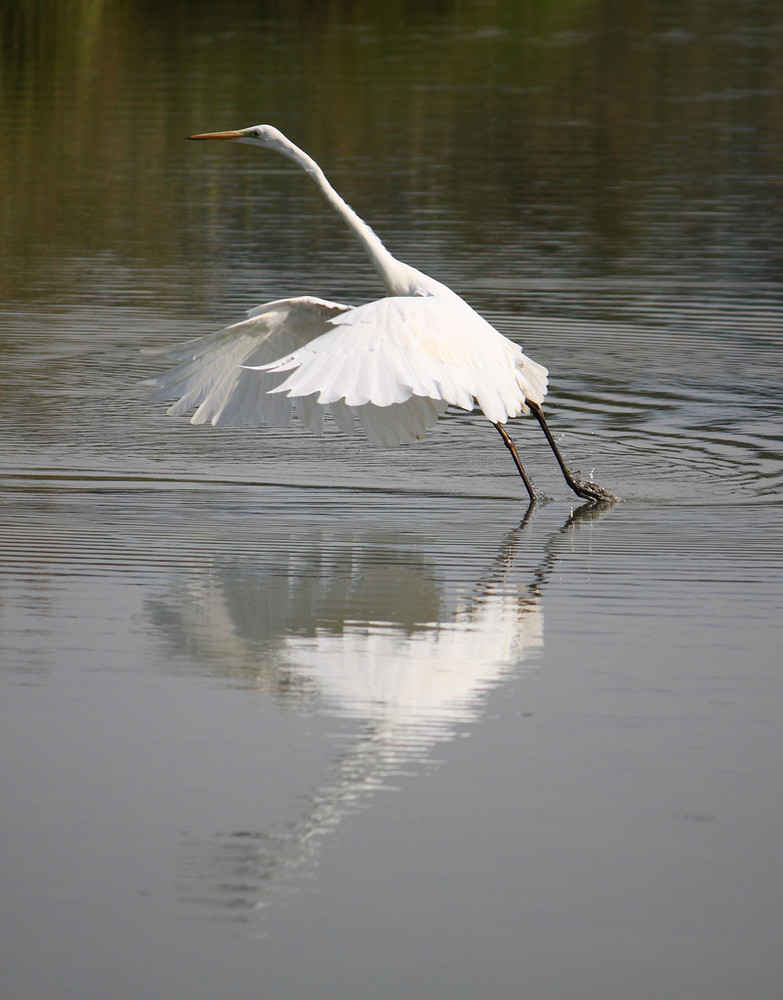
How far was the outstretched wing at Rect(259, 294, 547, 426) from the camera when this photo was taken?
7.77 meters

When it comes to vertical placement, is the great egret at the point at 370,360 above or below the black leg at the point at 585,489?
above

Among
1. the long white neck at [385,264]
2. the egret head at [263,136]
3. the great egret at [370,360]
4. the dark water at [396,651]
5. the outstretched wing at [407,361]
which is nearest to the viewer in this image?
the dark water at [396,651]

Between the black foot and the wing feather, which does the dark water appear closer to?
the black foot

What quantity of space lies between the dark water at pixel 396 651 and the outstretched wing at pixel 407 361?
798 mm

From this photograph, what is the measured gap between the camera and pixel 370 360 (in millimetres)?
7941

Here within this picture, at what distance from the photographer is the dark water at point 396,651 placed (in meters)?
4.33

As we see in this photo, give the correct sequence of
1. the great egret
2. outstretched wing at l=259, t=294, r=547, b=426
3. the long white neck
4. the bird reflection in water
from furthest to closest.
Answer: the long white neck → the great egret → outstretched wing at l=259, t=294, r=547, b=426 → the bird reflection in water

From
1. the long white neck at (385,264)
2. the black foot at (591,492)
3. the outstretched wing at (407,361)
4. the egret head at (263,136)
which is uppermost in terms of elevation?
the egret head at (263,136)

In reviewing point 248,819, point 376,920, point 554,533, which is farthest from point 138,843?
point 554,533

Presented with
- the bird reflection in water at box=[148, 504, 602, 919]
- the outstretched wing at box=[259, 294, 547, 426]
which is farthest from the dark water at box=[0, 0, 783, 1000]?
the outstretched wing at box=[259, 294, 547, 426]

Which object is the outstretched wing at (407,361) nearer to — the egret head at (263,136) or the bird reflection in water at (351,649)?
the bird reflection in water at (351,649)

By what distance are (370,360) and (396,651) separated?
5.90 feet

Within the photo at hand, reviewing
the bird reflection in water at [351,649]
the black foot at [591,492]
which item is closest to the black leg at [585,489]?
the black foot at [591,492]

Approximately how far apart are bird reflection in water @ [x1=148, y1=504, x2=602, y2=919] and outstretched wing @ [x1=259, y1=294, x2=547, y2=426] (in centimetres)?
77
